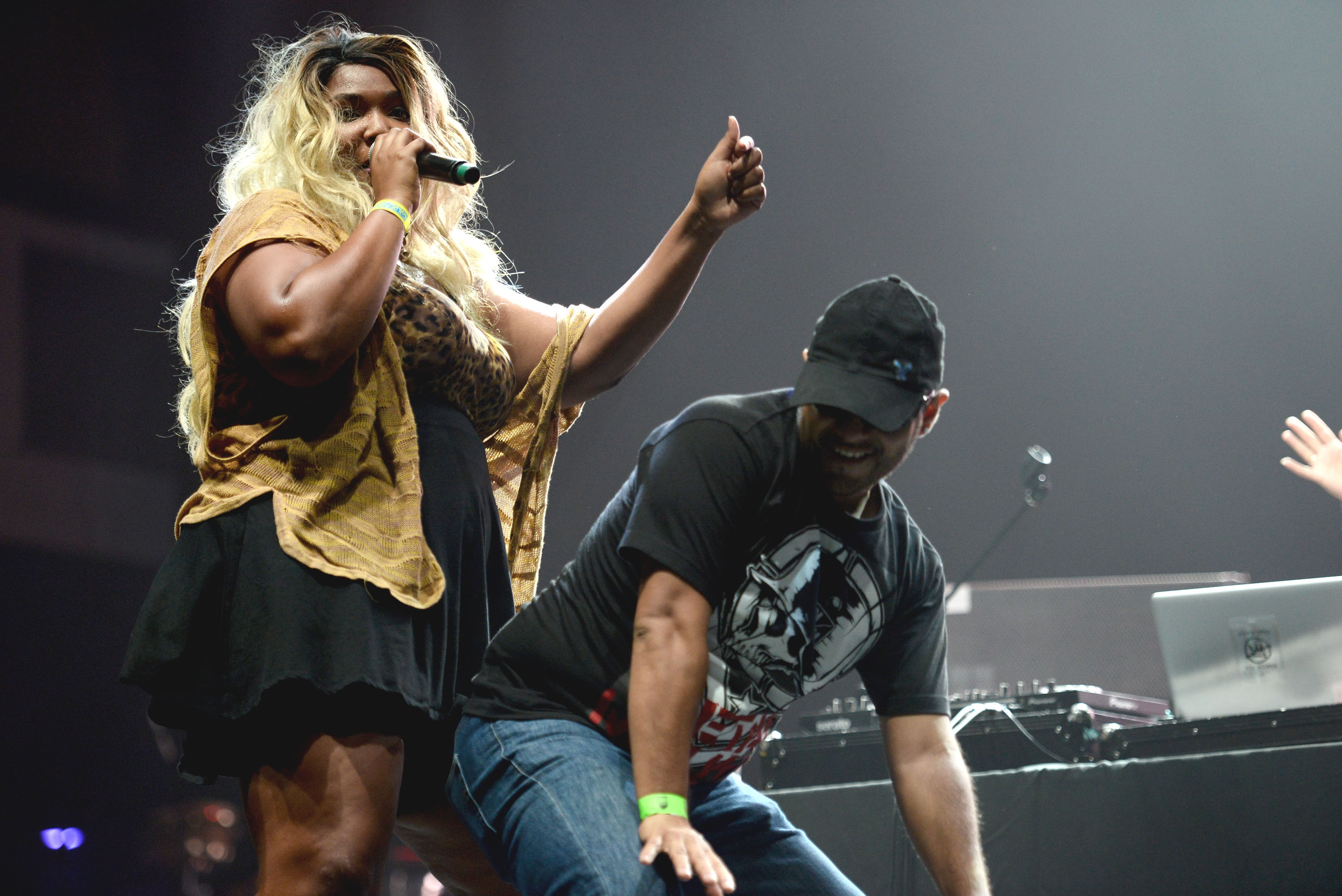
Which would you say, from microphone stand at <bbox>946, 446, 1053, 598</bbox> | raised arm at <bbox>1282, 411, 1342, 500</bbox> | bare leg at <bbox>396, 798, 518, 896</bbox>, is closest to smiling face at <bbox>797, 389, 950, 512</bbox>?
bare leg at <bbox>396, 798, 518, 896</bbox>

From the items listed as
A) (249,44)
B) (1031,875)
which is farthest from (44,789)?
(1031,875)

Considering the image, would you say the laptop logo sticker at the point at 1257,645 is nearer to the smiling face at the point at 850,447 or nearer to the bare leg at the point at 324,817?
the smiling face at the point at 850,447

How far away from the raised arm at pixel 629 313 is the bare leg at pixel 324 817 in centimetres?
66

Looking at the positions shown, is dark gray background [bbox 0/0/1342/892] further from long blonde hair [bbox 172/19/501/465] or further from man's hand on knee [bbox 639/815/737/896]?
man's hand on knee [bbox 639/815/737/896]

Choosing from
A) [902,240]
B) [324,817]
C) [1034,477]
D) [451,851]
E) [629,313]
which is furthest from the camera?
[902,240]

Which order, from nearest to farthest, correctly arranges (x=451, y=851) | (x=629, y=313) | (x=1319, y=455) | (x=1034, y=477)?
(x=451, y=851)
(x=629, y=313)
(x=1319, y=455)
(x=1034, y=477)

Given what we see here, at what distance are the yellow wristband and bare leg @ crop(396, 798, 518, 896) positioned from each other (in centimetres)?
77

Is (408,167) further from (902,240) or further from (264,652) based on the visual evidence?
(902,240)

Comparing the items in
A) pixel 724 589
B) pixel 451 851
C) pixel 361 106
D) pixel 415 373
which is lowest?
pixel 451 851

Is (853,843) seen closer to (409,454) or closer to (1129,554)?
(409,454)

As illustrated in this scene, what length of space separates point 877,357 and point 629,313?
58cm

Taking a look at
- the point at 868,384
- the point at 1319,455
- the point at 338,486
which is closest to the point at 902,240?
the point at 1319,455

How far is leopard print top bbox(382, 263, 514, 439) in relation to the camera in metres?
1.44

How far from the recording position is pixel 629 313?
175 cm
